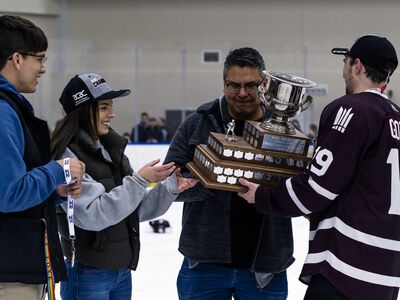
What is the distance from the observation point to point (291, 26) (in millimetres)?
15461

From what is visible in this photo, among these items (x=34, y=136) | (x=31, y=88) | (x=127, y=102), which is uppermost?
(x=31, y=88)

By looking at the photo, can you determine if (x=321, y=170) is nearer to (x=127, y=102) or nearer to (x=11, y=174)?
(x=11, y=174)

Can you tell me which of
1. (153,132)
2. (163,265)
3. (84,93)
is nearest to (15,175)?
(84,93)

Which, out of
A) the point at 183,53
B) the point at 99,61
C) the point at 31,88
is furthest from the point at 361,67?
the point at 99,61

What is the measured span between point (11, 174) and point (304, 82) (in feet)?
3.10

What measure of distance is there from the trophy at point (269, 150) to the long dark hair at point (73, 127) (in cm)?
41

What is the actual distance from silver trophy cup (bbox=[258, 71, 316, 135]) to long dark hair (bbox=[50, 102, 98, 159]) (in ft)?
→ 1.82

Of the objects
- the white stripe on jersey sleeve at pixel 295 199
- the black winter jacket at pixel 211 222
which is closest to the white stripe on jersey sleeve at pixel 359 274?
the white stripe on jersey sleeve at pixel 295 199

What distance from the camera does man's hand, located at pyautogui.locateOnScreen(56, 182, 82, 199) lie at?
193 centimetres

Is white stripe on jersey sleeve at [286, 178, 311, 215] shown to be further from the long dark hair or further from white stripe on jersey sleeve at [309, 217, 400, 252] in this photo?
the long dark hair

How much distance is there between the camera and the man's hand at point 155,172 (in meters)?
2.18

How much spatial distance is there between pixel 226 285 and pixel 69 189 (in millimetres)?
738

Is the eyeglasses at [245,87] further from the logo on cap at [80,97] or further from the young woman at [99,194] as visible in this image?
the logo on cap at [80,97]

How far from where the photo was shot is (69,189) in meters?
1.93
